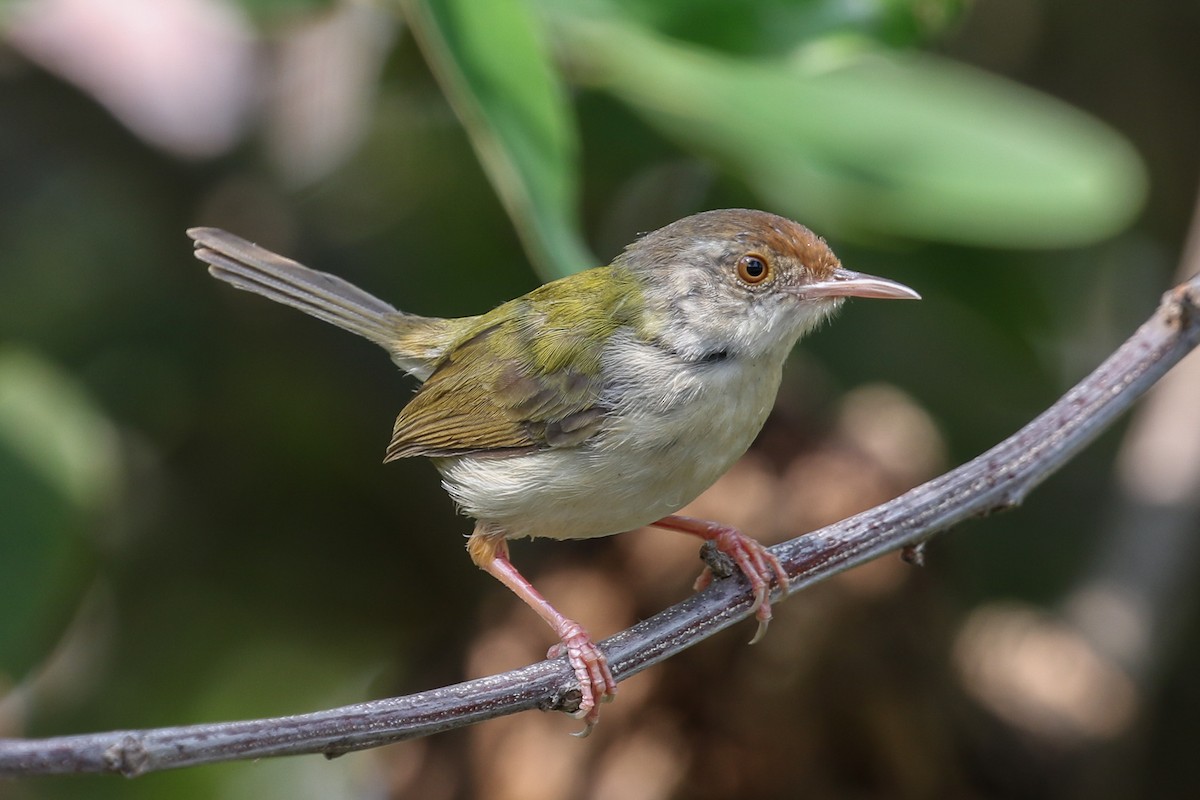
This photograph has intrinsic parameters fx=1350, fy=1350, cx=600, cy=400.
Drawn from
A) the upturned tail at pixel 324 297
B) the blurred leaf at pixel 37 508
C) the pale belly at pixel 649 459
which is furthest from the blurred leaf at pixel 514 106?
the blurred leaf at pixel 37 508

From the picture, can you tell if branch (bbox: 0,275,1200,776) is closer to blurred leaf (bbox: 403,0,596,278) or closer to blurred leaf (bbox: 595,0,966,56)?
blurred leaf (bbox: 403,0,596,278)

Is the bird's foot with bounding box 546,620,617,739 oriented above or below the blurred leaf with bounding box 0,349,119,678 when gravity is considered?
below

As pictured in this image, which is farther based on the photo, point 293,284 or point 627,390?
point 293,284

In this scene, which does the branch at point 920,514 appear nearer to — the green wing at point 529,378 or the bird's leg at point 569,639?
the bird's leg at point 569,639

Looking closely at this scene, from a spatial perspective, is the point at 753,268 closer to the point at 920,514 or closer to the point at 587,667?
the point at 920,514

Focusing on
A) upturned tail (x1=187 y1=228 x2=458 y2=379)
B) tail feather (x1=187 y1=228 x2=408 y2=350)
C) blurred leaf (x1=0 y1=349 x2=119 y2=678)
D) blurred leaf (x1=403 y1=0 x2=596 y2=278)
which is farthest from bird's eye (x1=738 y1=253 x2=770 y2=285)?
blurred leaf (x1=0 y1=349 x2=119 y2=678)

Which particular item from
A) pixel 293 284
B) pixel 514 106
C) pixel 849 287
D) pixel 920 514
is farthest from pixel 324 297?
pixel 920 514
